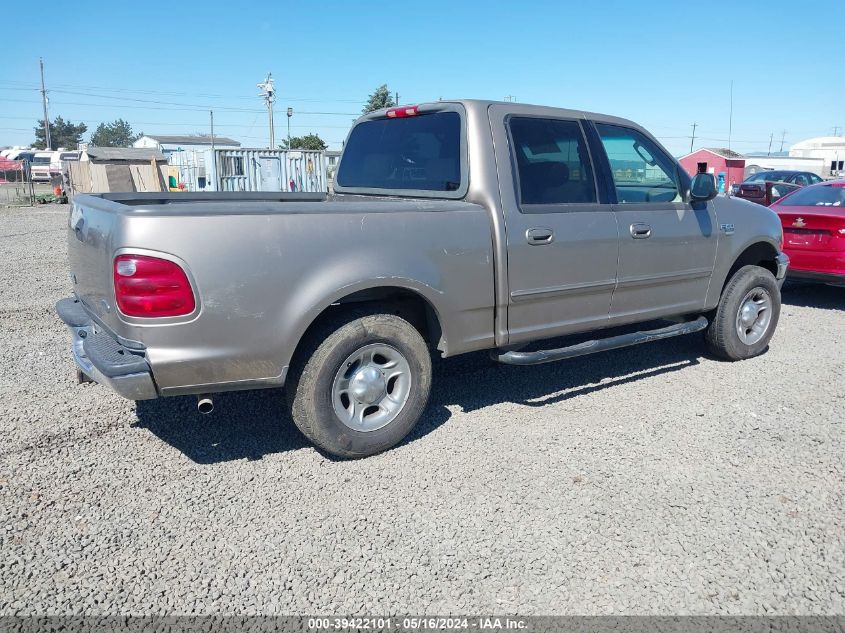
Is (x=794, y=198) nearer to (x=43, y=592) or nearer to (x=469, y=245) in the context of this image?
(x=469, y=245)

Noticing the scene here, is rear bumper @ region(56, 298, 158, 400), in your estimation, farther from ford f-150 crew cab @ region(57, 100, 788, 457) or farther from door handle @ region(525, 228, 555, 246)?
door handle @ region(525, 228, 555, 246)

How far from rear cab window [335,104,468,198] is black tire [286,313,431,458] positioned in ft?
3.44

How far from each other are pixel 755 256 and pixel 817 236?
112 inches

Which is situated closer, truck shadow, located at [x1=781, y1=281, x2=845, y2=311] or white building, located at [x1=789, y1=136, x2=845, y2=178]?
truck shadow, located at [x1=781, y1=281, x2=845, y2=311]

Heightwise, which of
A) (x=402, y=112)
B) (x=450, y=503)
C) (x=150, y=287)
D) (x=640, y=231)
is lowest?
(x=450, y=503)

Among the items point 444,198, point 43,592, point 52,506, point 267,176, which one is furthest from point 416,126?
point 267,176

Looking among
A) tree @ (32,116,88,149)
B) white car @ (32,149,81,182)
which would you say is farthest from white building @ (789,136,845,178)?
tree @ (32,116,88,149)

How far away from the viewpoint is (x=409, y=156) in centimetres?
480

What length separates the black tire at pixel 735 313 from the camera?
18.7ft

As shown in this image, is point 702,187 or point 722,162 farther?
point 722,162

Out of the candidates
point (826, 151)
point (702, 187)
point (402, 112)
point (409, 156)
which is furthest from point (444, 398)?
point (826, 151)

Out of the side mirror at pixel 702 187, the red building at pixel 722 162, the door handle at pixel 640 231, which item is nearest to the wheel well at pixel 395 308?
the door handle at pixel 640 231

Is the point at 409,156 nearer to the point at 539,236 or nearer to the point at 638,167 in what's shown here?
the point at 539,236

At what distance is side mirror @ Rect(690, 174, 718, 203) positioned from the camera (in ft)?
16.8
